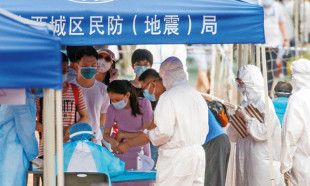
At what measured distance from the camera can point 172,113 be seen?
5930 mm

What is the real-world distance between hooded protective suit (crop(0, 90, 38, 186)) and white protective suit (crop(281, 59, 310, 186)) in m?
2.33

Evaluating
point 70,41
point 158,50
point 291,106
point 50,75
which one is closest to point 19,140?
point 70,41

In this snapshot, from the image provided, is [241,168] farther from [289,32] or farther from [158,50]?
[289,32]

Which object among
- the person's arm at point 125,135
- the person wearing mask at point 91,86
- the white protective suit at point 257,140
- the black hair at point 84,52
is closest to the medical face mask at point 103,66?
the person wearing mask at point 91,86

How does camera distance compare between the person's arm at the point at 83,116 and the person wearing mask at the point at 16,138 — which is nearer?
the person wearing mask at the point at 16,138

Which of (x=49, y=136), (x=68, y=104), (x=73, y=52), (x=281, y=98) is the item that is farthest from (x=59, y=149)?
(x=281, y=98)

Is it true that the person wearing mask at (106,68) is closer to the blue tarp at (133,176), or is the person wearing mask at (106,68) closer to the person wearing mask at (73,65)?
the person wearing mask at (73,65)

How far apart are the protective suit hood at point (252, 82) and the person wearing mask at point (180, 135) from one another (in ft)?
2.88

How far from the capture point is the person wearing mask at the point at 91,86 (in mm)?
7203

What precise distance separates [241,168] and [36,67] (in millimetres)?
3170

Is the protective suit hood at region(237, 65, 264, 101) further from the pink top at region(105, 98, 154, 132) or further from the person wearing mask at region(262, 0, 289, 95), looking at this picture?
the person wearing mask at region(262, 0, 289, 95)

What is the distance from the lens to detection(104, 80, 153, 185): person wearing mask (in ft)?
22.6

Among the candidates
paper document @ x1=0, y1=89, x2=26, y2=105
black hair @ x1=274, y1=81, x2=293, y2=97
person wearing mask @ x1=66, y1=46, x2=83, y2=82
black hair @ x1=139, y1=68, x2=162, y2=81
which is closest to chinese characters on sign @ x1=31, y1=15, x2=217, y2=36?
paper document @ x1=0, y1=89, x2=26, y2=105

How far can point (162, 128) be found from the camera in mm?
5887
